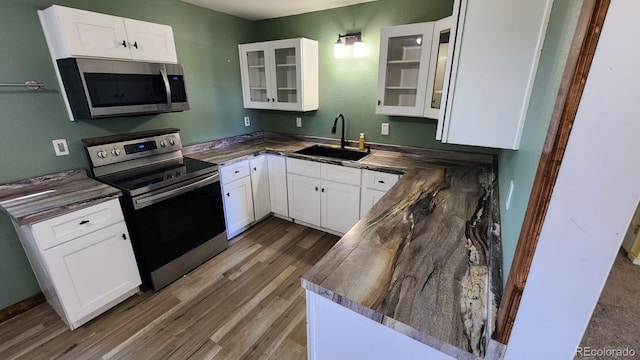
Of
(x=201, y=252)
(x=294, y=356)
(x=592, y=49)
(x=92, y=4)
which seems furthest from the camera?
(x=201, y=252)

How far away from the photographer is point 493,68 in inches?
51.1

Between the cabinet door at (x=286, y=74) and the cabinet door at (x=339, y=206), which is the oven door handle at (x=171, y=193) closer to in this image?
the cabinet door at (x=339, y=206)

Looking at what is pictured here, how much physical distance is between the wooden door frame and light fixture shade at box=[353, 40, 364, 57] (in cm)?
240

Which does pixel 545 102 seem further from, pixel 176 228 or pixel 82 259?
pixel 82 259

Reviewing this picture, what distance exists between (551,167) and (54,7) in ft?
8.59

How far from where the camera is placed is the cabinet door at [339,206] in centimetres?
263

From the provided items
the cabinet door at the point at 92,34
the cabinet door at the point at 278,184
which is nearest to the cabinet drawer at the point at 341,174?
the cabinet door at the point at 278,184

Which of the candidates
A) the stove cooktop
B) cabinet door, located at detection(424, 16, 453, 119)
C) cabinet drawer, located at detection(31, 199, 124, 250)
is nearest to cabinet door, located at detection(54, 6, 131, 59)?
→ the stove cooktop

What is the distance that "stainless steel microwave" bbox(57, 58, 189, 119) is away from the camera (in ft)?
6.04

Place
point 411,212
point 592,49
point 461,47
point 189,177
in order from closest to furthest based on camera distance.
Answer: point 592,49
point 461,47
point 411,212
point 189,177

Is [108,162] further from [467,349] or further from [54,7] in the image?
[467,349]

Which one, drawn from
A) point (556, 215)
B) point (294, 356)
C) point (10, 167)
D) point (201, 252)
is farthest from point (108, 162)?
point (556, 215)

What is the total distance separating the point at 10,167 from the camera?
6.05ft

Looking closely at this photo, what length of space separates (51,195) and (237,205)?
139 cm
